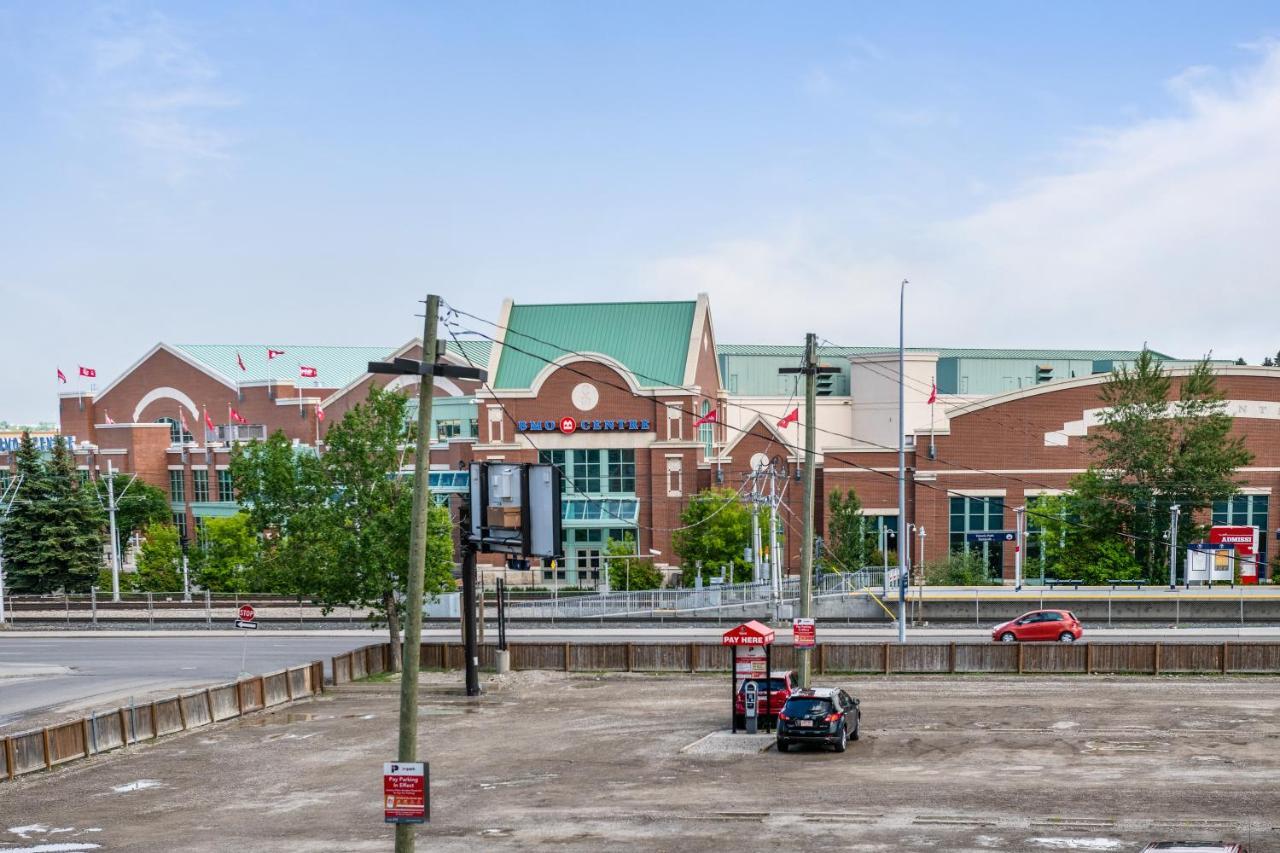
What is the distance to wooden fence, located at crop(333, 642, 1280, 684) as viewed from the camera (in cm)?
3978

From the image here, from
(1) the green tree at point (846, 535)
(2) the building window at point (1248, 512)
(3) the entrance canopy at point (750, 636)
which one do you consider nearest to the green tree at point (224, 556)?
(1) the green tree at point (846, 535)

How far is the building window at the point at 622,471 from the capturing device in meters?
79.6

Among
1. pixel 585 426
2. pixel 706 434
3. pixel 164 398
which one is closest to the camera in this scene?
pixel 585 426

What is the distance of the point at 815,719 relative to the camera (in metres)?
29.1

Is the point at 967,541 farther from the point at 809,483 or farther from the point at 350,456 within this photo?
the point at 809,483

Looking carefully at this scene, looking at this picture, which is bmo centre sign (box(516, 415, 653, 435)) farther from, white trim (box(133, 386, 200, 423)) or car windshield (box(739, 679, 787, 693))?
car windshield (box(739, 679, 787, 693))

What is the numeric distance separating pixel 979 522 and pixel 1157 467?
37.2ft

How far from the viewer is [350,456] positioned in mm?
45312

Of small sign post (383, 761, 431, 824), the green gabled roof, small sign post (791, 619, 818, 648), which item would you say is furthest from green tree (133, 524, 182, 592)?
small sign post (383, 761, 431, 824)

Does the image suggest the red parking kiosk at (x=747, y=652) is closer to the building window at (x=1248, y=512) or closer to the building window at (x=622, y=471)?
the building window at (x=622, y=471)

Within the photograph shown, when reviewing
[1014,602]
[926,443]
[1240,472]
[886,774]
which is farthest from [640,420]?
[886,774]

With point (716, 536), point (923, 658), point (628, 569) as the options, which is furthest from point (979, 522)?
point (923, 658)

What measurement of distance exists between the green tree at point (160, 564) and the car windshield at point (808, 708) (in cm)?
5704

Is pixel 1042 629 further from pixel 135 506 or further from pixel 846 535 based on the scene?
pixel 135 506
